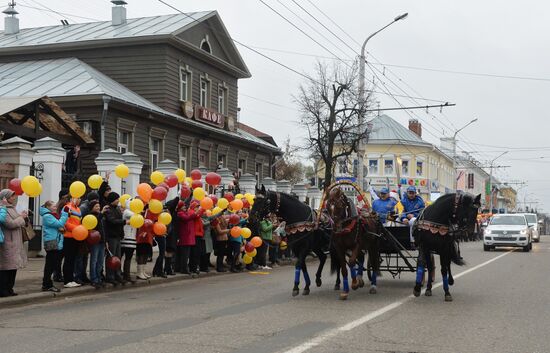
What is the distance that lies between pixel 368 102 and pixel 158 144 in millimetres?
10422

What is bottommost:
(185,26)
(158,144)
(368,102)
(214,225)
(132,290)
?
(132,290)

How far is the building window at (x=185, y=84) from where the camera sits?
105 feet

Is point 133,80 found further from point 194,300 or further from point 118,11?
point 194,300

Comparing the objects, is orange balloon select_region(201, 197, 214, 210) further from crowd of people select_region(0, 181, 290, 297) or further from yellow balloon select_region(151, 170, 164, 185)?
yellow balloon select_region(151, 170, 164, 185)

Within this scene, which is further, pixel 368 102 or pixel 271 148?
pixel 271 148

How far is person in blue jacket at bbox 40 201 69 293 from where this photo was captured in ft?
39.4

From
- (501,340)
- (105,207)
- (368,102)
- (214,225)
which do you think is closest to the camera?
(501,340)

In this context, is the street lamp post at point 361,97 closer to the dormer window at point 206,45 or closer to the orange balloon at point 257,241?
the dormer window at point 206,45

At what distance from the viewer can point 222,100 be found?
36.2 metres

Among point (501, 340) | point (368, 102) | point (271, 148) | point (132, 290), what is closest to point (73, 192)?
point (132, 290)

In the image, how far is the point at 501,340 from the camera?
7852 mm

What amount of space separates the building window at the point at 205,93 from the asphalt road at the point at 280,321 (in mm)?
21051

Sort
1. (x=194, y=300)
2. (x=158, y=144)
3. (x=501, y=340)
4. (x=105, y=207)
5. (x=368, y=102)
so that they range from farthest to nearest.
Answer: (x=368, y=102), (x=158, y=144), (x=105, y=207), (x=194, y=300), (x=501, y=340)

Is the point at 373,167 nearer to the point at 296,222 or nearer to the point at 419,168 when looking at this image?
the point at 419,168
